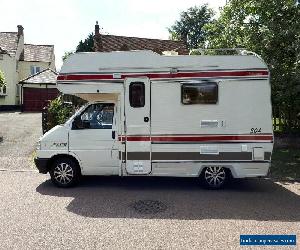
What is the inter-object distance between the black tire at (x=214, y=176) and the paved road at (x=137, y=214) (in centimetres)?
23

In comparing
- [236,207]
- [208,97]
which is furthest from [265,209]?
[208,97]

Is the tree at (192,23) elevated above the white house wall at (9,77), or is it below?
above

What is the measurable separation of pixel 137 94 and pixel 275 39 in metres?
8.21

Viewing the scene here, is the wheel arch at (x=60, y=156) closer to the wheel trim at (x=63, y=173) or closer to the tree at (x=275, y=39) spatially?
the wheel trim at (x=63, y=173)

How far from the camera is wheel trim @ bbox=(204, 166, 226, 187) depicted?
27.2 feet

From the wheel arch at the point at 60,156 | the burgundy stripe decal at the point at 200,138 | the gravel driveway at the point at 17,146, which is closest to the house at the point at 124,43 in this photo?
the gravel driveway at the point at 17,146

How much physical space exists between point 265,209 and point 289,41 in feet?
28.7

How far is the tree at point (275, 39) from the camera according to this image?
1320 cm

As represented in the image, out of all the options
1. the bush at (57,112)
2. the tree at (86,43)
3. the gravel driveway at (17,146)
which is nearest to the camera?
the gravel driveway at (17,146)

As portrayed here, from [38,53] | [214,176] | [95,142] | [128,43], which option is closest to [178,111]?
[214,176]

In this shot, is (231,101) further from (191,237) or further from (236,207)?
(191,237)

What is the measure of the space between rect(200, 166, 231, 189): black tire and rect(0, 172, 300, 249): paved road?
0.23 metres

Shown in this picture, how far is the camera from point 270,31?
1366 cm

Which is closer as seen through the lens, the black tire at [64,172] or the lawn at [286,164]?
the black tire at [64,172]
